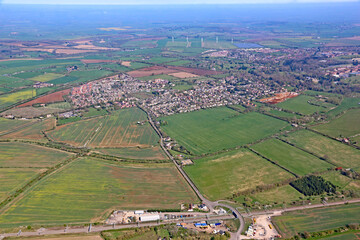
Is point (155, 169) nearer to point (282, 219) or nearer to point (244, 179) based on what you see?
point (244, 179)

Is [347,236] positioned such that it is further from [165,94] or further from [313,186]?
[165,94]

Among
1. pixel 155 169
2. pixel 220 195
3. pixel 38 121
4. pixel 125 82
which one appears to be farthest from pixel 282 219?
pixel 125 82

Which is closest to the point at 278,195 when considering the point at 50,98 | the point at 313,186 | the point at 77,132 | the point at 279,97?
the point at 313,186

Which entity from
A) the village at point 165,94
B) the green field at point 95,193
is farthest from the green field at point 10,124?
the green field at point 95,193

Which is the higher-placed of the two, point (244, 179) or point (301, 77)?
point (301, 77)

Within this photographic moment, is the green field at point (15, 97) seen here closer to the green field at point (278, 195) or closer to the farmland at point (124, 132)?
the farmland at point (124, 132)

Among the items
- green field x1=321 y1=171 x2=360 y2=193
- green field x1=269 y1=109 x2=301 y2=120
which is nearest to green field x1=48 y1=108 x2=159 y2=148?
green field x1=269 y1=109 x2=301 y2=120
